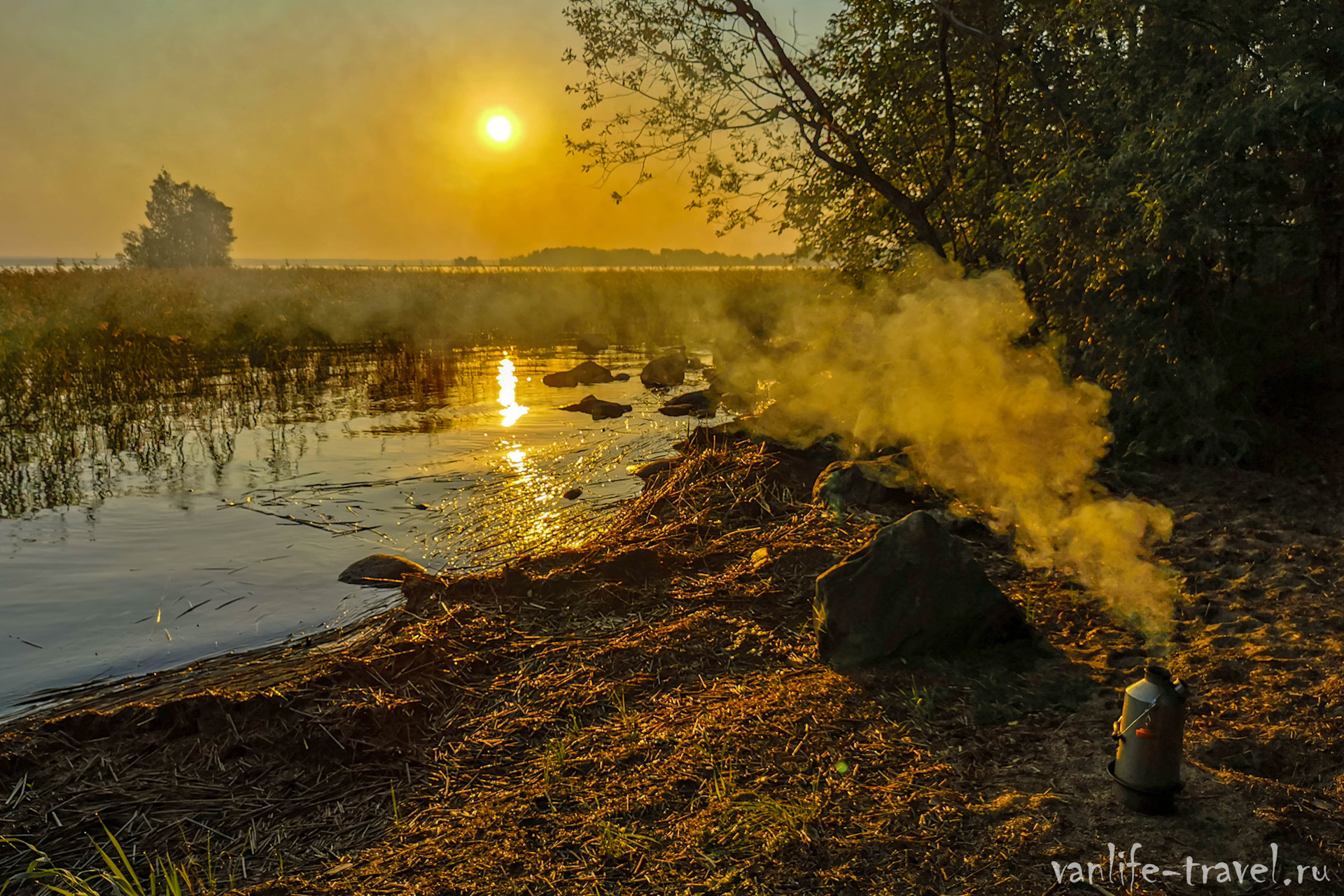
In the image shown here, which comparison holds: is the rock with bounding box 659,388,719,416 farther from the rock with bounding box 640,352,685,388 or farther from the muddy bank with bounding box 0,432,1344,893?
the muddy bank with bounding box 0,432,1344,893

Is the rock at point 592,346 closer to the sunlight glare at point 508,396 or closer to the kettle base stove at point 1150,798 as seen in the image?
the sunlight glare at point 508,396

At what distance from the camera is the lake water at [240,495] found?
6094 mm

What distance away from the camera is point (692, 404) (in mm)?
15672

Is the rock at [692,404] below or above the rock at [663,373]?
below

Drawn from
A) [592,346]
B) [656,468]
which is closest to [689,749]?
[656,468]

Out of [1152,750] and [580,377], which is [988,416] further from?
[580,377]

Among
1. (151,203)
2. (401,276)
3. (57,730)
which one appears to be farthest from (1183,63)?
(151,203)

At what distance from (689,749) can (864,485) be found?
434 cm

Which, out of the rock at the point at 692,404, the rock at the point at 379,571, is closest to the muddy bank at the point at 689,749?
the rock at the point at 379,571

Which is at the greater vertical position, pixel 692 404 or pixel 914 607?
pixel 692 404

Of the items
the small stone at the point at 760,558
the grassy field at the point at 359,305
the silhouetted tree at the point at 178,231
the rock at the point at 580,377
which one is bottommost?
the small stone at the point at 760,558

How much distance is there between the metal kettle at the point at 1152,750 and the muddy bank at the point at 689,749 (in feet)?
0.33

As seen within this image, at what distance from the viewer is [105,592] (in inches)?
262

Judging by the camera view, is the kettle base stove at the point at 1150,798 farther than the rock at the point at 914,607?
No
